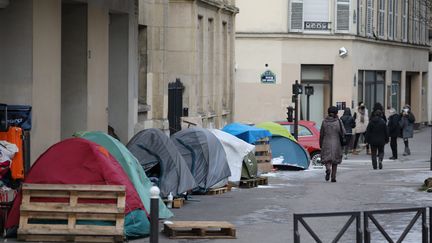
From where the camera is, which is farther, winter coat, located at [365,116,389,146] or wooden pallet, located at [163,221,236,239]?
winter coat, located at [365,116,389,146]

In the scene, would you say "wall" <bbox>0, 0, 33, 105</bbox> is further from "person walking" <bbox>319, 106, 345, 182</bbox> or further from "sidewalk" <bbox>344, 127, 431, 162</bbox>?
"sidewalk" <bbox>344, 127, 431, 162</bbox>

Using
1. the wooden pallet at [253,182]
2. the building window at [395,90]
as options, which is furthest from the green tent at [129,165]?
the building window at [395,90]

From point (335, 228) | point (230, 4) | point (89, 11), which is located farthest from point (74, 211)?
point (230, 4)

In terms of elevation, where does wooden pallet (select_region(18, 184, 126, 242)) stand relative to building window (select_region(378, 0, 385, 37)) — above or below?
below

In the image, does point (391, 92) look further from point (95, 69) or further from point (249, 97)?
point (95, 69)

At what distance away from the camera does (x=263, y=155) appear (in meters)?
27.8

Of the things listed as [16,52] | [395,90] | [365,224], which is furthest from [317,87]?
[365,224]

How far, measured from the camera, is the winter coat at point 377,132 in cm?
3083

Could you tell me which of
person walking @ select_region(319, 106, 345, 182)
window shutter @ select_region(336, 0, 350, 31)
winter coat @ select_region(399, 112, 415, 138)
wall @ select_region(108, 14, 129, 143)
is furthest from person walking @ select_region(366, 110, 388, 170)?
window shutter @ select_region(336, 0, 350, 31)

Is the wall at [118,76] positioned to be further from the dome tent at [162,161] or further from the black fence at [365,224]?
the black fence at [365,224]

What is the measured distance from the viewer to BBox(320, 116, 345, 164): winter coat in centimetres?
2488

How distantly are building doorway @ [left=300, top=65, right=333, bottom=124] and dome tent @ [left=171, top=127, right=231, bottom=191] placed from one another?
1031 inches

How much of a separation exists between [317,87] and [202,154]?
2743 cm

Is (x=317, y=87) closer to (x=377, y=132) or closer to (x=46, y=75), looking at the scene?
(x=377, y=132)
